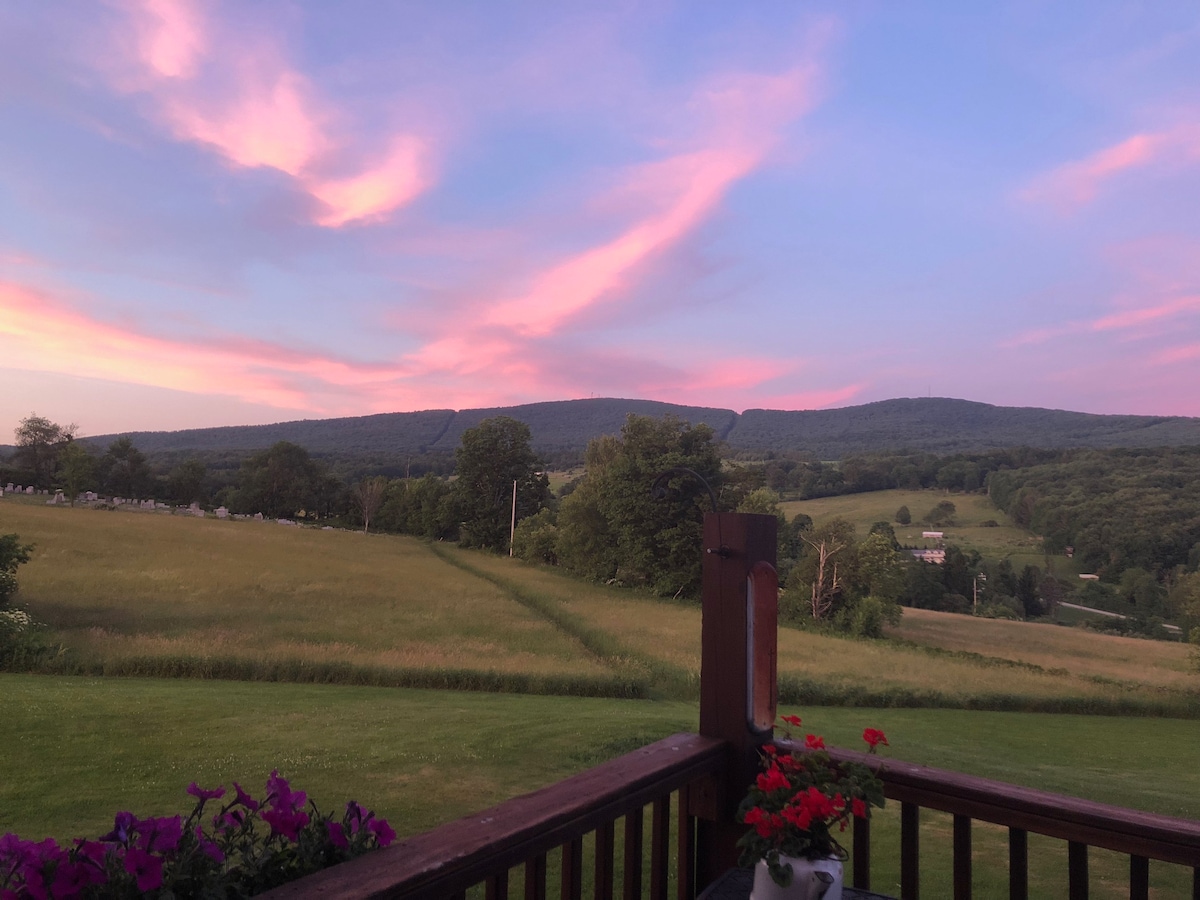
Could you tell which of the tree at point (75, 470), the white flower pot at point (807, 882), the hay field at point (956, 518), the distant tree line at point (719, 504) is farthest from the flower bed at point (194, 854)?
the tree at point (75, 470)

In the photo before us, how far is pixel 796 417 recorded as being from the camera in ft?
384

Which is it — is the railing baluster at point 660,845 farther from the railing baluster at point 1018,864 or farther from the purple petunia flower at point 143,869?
the purple petunia flower at point 143,869

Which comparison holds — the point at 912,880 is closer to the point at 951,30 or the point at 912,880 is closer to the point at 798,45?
the point at 798,45

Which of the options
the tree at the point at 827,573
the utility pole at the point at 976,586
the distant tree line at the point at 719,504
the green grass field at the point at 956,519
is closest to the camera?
the tree at the point at 827,573

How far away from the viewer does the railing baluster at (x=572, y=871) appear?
6.64ft

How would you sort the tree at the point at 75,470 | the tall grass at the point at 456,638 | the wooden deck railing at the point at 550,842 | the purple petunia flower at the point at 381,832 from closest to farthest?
1. the wooden deck railing at the point at 550,842
2. the purple petunia flower at the point at 381,832
3. the tall grass at the point at 456,638
4. the tree at the point at 75,470

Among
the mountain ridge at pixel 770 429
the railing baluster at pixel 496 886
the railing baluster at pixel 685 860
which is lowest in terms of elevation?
the railing baluster at pixel 685 860

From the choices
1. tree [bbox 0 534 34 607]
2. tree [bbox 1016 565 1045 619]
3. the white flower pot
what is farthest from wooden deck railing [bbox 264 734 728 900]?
tree [bbox 1016 565 1045 619]

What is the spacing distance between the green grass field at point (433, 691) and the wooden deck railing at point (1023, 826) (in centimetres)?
345

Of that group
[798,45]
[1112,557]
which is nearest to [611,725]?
[798,45]

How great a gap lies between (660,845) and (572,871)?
1.72 ft

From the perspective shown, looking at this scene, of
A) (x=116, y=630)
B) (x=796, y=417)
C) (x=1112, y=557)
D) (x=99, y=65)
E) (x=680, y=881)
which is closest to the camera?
(x=680, y=881)

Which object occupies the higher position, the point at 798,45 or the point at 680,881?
the point at 798,45

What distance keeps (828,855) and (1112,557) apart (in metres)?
56.9
